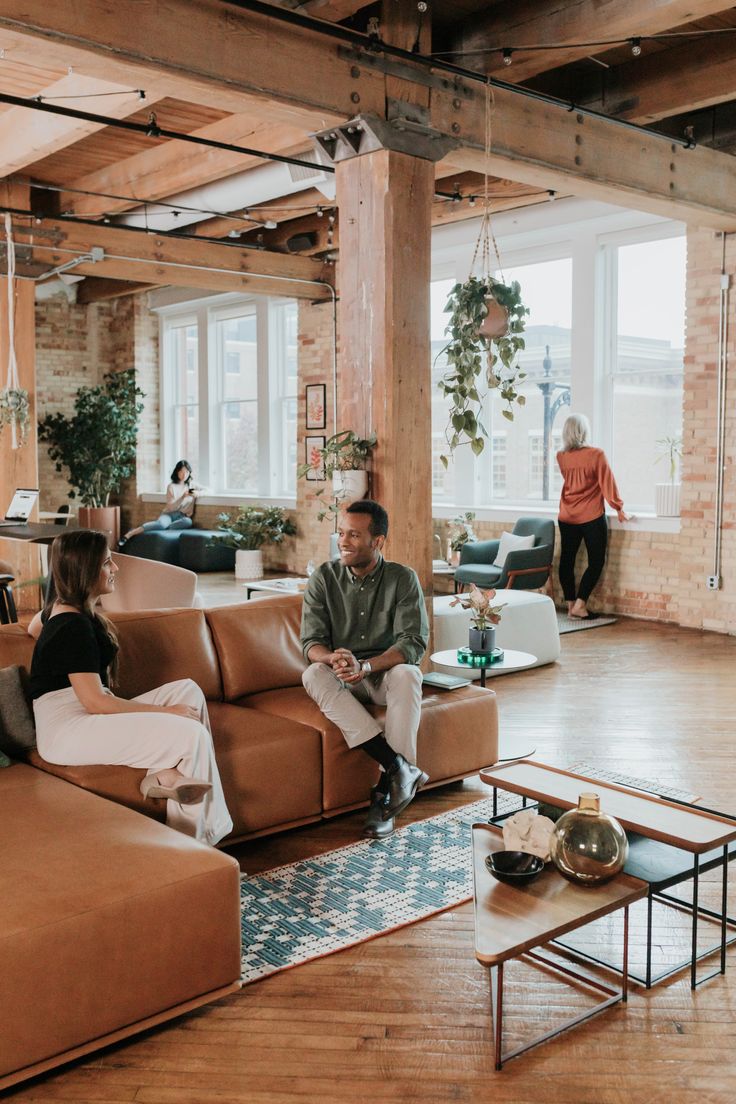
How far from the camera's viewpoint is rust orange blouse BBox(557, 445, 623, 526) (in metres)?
8.72

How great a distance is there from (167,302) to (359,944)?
12167 mm

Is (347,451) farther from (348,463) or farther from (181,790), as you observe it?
(181,790)

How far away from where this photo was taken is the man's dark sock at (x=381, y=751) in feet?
13.1

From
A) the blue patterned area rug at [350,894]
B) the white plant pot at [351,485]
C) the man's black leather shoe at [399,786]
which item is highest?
the white plant pot at [351,485]

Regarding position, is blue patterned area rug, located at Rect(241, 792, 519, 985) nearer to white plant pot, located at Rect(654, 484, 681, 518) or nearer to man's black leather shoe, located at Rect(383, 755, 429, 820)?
man's black leather shoe, located at Rect(383, 755, 429, 820)

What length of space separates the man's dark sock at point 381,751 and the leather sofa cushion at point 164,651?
0.72 meters

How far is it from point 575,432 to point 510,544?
110 centimetres

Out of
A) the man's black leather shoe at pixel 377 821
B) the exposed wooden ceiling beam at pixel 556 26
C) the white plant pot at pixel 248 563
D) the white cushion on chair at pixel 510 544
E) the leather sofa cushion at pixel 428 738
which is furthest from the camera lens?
the white plant pot at pixel 248 563

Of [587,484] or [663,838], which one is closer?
[663,838]

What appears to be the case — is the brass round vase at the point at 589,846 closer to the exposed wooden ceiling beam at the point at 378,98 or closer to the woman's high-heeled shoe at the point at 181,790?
the woman's high-heeled shoe at the point at 181,790

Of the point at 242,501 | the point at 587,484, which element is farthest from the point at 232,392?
the point at 587,484

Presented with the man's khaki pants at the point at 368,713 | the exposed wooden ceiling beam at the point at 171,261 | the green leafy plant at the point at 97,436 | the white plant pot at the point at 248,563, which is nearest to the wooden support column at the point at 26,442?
the exposed wooden ceiling beam at the point at 171,261

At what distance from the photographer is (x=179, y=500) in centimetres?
1310

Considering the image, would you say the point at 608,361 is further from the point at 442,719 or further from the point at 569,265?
the point at 442,719
